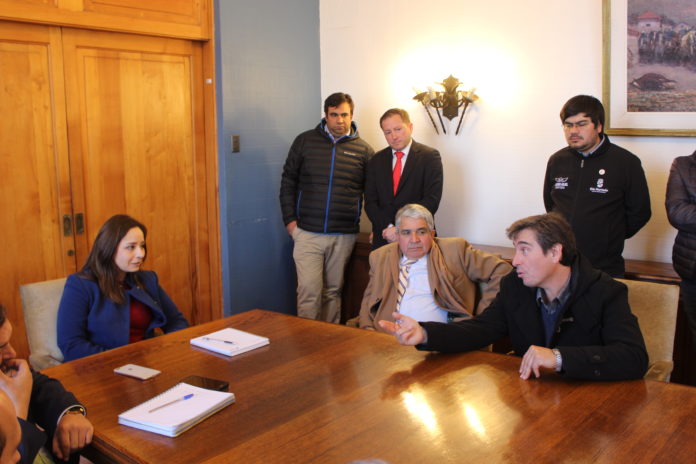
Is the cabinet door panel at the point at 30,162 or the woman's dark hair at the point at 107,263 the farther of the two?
the cabinet door panel at the point at 30,162

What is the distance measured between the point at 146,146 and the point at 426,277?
202 cm

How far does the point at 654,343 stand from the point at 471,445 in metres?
1.04

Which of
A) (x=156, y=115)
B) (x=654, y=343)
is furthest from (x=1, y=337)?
(x=156, y=115)

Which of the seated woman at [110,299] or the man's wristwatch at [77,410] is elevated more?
the seated woman at [110,299]

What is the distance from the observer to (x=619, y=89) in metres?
3.64

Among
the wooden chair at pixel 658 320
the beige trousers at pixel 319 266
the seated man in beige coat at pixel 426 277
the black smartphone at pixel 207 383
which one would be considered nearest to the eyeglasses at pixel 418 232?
the seated man in beige coat at pixel 426 277

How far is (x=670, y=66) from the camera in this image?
347cm

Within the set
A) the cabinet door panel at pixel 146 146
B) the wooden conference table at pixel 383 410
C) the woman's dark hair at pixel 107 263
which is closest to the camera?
the wooden conference table at pixel 383 410

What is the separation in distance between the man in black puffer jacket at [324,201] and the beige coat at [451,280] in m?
1.28

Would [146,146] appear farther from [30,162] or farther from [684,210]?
[684,210]

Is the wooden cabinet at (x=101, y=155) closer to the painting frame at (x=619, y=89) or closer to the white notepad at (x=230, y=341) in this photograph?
the white notepad at (x=230, y=341)

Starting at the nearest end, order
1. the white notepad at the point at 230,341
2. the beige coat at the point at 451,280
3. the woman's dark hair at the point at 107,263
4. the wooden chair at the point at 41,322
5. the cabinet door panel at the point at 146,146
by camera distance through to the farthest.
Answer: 1. the white notepad at the point at 230,341
2. the wooden chair at the point at 41,322
3. the woman's dark hair at the point at 107,263
4. the beige coat at the point at 451,280
5. the cabinet door panel at the point at 146,146

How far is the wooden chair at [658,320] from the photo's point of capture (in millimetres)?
2287

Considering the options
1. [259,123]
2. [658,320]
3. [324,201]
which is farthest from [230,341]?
[259,123]
